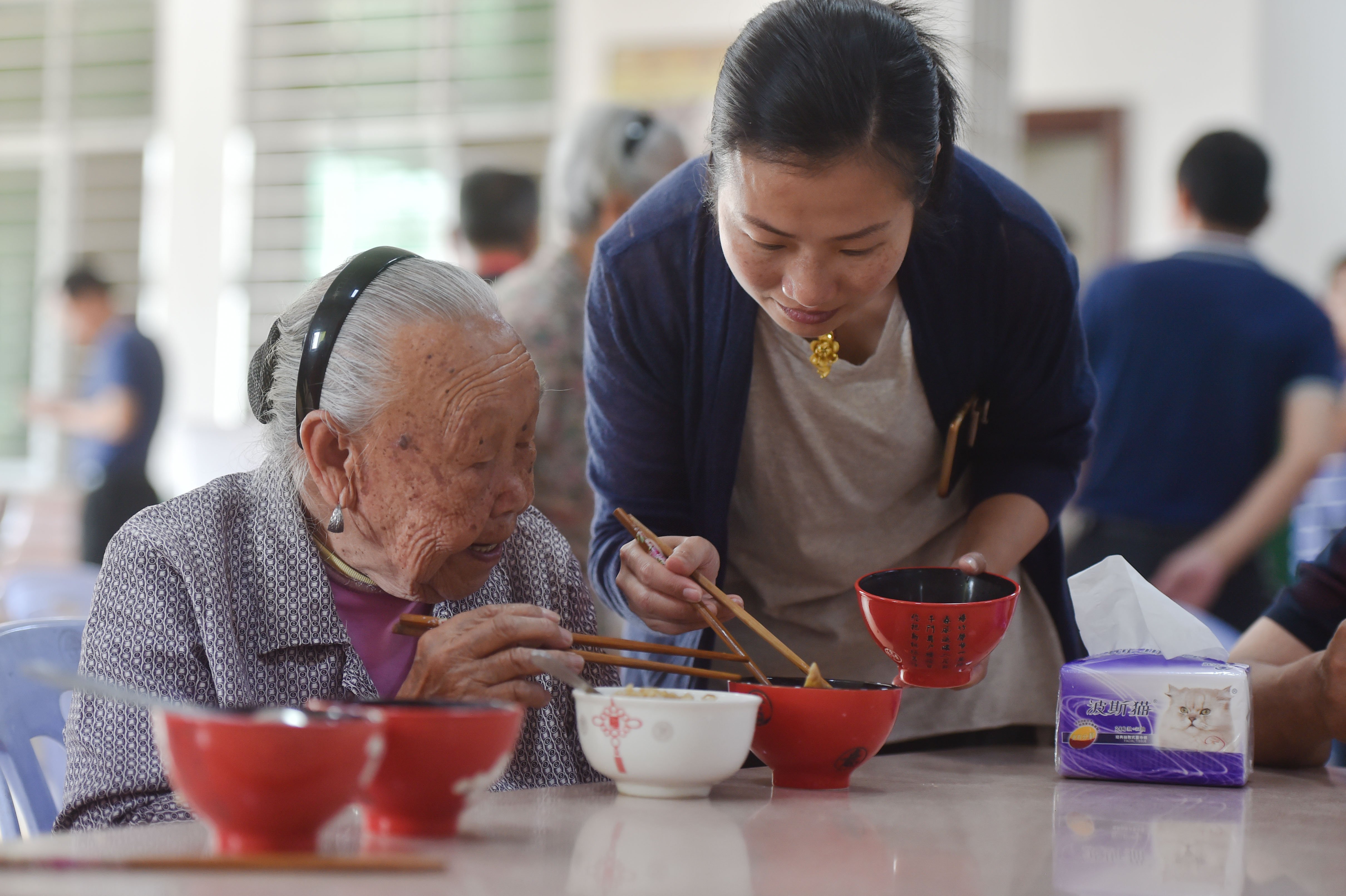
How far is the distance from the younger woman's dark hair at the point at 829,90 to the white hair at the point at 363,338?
30cm

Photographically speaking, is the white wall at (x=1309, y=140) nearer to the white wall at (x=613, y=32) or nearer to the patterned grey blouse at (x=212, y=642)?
the white wall at (x=613, y=32)

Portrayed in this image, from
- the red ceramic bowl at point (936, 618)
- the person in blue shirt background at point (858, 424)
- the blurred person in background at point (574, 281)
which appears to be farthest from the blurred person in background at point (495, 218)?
the red ceramic bowl at point (936, 618)

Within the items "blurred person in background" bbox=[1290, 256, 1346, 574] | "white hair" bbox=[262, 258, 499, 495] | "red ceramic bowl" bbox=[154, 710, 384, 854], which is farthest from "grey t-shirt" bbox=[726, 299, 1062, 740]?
"blurred person in background" bbox=[1290, 256, 1346, 574]

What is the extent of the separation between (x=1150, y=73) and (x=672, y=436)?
537cm

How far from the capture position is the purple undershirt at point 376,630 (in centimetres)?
132

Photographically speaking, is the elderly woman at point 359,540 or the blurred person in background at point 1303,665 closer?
the elderly woman at point 359,540

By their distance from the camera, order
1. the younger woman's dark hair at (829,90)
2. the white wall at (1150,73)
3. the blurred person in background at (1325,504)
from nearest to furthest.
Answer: the younger woman's dark hair at (829,90)
the blurred person in background at (1325,504)
the white wall at (1150,73)

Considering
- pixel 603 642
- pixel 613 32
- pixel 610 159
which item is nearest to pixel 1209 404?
pixel 610 159

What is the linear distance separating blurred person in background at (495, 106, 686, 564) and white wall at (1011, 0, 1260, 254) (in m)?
3.60

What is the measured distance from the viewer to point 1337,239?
6137 millimetres

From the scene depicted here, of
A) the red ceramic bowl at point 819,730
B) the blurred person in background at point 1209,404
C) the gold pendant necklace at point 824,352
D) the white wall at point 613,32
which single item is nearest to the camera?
the red ceramic bowl at point 819,730

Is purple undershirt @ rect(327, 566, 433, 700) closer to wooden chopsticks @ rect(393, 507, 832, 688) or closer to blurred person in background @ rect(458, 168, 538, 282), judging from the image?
wooden chopsticks @ rect(393, 507, 832, 688)

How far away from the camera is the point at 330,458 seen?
1.28 m

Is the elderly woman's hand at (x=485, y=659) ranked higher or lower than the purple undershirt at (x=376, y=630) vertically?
higher
